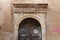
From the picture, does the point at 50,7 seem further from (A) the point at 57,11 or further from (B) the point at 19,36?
(B) the point at 19,36

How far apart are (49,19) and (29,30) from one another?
100 cm

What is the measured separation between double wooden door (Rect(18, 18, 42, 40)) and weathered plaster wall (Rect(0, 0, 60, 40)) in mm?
430

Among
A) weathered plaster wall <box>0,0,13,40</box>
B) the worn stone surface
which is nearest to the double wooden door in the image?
the worn stone surface

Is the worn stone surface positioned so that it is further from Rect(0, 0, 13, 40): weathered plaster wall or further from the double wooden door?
the double wooden door

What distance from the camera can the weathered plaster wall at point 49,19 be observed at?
23.1 feet

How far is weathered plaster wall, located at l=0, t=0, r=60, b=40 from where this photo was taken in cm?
703

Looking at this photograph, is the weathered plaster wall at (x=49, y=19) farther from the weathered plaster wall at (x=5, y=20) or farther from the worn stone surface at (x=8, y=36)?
the worn stone surface at (x=8, y=36)

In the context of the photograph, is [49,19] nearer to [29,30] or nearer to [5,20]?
[29,30]

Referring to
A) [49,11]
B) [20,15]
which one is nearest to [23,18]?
[20,15]

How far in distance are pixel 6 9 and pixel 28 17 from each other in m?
1.01

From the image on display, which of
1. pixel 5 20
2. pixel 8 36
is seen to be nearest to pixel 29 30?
pixel 8 36

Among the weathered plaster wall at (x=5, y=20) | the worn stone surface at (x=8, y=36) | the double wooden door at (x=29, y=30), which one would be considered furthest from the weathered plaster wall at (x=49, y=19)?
the double wooden door at (x=29, y=30)

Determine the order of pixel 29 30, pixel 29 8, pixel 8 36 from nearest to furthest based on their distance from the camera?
pixel 8 36
pixel 29 8
pixel 29 30

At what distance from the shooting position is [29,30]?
726 centimetres
